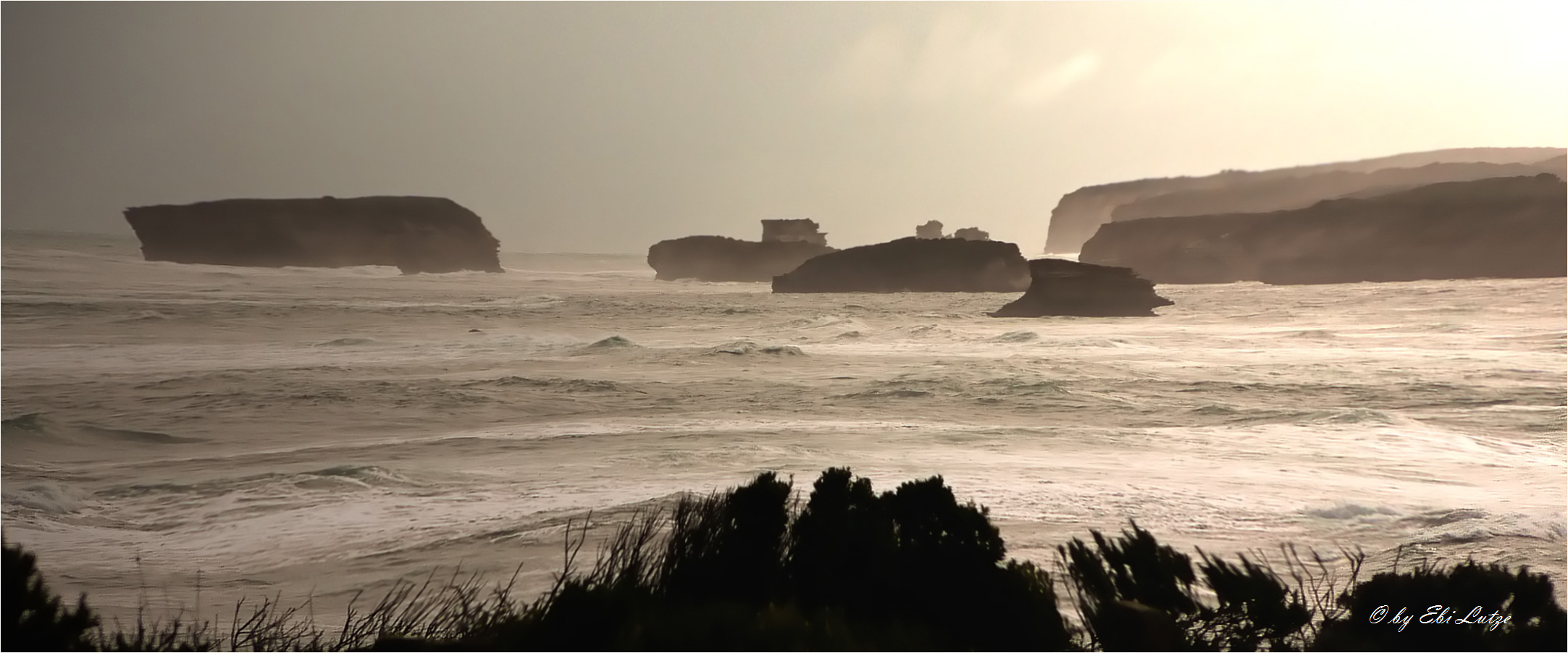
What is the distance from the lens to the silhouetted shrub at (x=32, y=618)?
12.0 ft

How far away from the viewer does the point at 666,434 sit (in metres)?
16.2

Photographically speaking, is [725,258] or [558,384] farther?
[725,258]

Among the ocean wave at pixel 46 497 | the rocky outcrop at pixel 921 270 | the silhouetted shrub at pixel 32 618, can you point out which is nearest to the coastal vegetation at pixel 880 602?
the silhouetted shrub at pixel 32 618

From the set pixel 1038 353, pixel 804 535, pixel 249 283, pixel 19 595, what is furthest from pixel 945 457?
pixel 249 283

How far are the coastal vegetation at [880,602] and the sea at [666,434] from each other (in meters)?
0.51

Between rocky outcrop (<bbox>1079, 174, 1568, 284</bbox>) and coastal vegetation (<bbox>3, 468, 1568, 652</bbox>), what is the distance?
81501 millimetres

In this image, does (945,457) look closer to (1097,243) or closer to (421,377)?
(421,377)

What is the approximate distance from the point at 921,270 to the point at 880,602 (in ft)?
255

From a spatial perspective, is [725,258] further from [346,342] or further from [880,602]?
[880,602]

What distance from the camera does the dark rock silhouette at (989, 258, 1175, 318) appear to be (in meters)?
50.1

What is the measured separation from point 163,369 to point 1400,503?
2894cm

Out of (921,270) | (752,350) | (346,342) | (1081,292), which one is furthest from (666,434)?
(921,270)

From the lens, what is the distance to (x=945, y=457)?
13.7 metres

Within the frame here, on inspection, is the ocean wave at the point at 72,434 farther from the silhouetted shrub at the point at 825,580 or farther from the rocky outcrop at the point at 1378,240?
the rocky outcrop at the point at 1378,240
